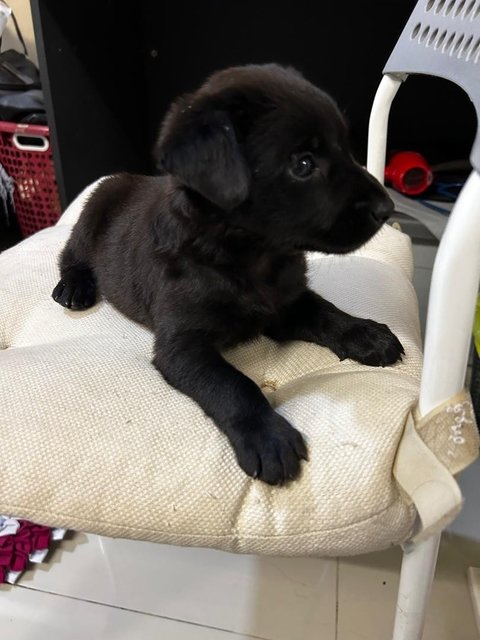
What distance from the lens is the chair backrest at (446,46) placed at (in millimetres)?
688

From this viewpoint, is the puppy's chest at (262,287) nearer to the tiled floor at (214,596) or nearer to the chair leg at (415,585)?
the chair leg at (415,585)

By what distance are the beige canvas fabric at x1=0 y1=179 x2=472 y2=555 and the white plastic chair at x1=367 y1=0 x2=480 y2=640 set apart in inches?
3.2

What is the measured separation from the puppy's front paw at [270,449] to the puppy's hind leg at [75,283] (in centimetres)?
57

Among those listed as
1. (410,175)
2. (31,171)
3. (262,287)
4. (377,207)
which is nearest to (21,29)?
(31,171)

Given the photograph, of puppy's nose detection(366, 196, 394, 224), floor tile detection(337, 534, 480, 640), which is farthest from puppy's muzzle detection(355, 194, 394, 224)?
floor tile detection(337, 534, 480, 640)

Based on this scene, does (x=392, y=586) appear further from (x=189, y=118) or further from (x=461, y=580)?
(x=189, y=118)

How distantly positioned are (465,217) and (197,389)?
18.1 inches

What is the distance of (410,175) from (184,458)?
1634 millimetres

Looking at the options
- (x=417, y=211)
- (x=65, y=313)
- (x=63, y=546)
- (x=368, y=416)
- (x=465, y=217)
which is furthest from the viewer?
(x=417, y=211)

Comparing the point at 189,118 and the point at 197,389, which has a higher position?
the point at 189,118

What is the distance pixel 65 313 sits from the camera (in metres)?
1.22

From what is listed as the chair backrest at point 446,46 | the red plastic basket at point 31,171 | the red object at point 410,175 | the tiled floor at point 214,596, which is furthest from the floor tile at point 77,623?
the red object at point 410,175

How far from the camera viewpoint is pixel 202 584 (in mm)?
1255

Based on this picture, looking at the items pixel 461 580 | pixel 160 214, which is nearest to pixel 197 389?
pixel 160 214
